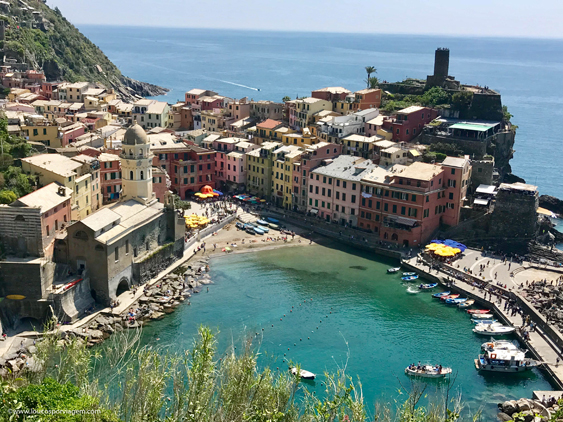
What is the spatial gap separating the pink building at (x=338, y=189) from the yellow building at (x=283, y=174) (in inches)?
140

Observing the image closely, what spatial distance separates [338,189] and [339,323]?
23.1m

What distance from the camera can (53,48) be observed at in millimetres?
142125

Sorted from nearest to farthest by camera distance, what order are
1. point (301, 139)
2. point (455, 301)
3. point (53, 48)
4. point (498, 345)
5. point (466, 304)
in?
point (498, 345) < point (466, 304) < point (455, 301) < point (301, 139) < point (53, 48)

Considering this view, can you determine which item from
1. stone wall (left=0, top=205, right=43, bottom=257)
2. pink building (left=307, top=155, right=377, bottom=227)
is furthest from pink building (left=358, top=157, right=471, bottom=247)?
stone wall (left=0, top=205, right=43, bottom=257)

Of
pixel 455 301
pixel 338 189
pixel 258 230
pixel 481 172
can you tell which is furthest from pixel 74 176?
pixel 481 172

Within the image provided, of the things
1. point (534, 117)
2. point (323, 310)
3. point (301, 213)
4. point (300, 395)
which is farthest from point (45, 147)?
point (534, 117)

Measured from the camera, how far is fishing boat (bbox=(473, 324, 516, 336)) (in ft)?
177

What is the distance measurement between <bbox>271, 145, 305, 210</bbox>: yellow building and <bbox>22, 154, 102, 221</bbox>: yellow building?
22.9 m

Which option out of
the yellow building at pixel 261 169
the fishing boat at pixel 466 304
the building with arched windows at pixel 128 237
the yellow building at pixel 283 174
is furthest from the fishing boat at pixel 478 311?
the yellow building at pixel 261 169

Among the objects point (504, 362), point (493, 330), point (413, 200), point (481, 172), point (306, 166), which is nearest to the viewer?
point (504, 362)

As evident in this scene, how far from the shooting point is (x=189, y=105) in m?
A: 108

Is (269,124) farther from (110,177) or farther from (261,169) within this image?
(110,177)

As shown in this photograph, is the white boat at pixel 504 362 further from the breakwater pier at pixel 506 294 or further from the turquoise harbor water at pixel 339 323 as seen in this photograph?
the breakwater pier at pixel 506 294

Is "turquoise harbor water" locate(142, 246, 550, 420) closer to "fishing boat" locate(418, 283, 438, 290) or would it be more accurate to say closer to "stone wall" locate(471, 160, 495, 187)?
"fishing boat" locate(418, 283, 438, 290)
